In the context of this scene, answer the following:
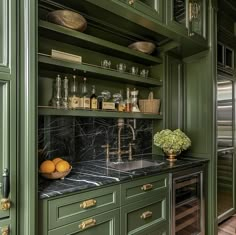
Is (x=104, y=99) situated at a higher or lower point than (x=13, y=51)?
lower

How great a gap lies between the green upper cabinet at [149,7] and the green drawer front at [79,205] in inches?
52.7

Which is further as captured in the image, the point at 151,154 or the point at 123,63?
the point at 151,154

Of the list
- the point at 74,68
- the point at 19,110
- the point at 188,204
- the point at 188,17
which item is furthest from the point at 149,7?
the point at 188,204

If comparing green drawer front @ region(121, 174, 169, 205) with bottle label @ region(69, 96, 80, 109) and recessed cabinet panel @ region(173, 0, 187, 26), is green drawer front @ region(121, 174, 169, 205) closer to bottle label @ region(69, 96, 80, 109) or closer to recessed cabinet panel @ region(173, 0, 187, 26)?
bottle label @ region(69, 96, 80, 109)

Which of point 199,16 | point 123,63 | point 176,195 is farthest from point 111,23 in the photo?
point 176,195

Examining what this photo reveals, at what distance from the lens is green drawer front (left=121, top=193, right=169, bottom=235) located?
5.26 ft

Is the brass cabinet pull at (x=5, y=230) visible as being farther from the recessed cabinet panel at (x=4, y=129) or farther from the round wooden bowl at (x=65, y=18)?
the round wooden bowl at (x=65, y=18)

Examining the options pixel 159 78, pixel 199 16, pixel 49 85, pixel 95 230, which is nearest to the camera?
pixel 95 230

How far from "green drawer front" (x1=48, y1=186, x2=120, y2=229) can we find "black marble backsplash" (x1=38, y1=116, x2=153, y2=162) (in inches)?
24.2

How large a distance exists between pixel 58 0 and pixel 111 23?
0.50m

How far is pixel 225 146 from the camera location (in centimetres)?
Result: 284

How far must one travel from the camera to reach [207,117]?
246cm

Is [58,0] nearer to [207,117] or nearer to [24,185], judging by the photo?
[24,185]

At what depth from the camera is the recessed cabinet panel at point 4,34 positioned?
1.09m
